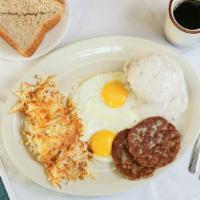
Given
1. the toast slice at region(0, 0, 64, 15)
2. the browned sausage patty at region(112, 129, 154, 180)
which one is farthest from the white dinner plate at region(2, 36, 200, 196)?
the toast slice at region(0, 0, 64, 15)

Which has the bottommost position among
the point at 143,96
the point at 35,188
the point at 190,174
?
the point at 190,174

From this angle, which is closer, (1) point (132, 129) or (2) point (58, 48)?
(1) point (132, 129)

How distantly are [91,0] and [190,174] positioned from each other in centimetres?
66

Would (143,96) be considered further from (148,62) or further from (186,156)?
(186,156)

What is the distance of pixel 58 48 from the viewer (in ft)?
5.06

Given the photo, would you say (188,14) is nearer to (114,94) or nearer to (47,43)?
(114,94)

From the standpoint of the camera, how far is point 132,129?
1.43m

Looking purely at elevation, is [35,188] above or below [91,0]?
below

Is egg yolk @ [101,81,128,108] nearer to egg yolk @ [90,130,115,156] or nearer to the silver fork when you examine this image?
egg yolk @ [90,130,115,156]

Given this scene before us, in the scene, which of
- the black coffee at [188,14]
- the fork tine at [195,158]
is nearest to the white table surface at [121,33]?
the fork tine at [195,158]

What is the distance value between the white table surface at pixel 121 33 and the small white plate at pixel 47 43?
3 cm

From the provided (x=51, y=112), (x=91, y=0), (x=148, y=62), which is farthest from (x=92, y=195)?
(x=91, y=0)

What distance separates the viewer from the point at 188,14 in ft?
4.80

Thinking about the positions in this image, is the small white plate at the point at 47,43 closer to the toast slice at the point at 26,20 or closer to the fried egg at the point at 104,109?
the toast slice at the point at 26,20
